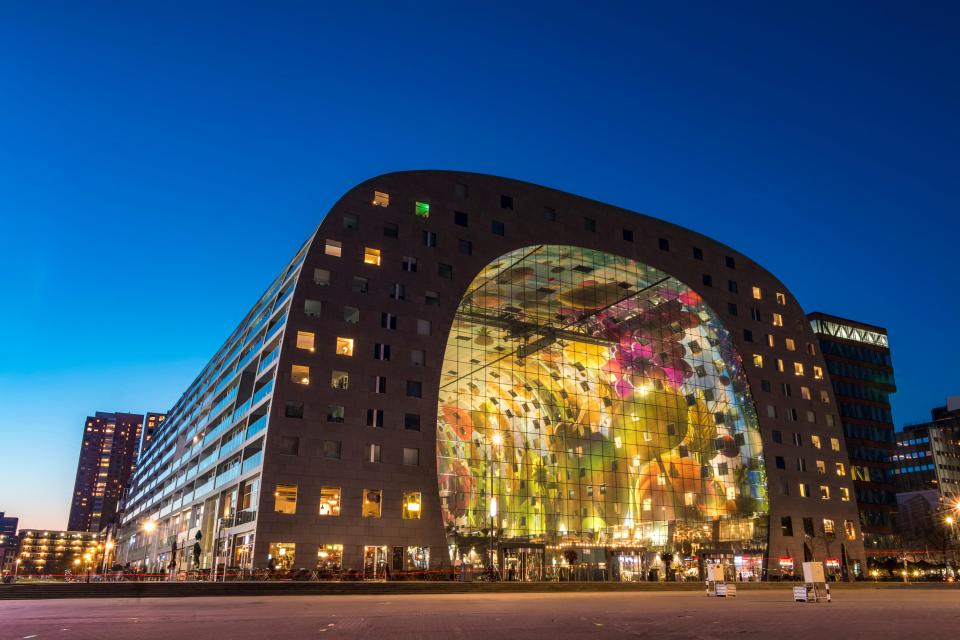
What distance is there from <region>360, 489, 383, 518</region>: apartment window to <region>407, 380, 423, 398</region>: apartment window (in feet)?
26.8

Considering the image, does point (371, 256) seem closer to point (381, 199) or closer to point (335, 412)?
point (381, 199)

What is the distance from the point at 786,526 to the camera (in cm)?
7956

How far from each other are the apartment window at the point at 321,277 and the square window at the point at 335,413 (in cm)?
999

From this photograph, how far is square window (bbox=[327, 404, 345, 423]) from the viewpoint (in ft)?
192

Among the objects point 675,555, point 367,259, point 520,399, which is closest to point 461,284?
point 367,259

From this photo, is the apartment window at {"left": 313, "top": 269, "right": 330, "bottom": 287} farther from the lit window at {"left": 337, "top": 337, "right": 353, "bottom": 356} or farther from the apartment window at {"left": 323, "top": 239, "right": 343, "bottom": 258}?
the lit window at {"left": 337, "top": 337, "right": 353, "bottom": 356}

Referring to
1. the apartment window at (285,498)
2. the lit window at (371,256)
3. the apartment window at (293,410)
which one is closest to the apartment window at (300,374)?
the apartment window at (293,410)

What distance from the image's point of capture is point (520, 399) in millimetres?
72312

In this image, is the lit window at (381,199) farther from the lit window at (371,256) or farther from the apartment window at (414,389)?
the apartment window at (414,389)

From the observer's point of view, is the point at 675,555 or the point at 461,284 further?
the point at 675,555

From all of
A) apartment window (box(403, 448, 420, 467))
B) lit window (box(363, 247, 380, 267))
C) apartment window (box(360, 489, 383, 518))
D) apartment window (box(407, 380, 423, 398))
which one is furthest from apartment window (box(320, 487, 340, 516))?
lit window (box(363, 247, 380, 267))

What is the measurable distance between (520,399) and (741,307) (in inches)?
1175

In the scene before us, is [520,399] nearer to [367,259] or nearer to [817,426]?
[367,259]

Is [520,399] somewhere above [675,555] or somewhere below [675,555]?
above
